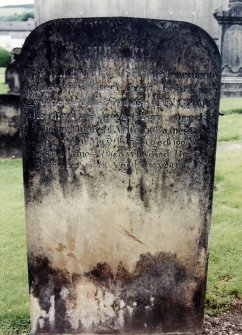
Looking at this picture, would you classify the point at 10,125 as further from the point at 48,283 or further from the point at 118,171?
the point at 118,171

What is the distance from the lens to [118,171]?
322cm

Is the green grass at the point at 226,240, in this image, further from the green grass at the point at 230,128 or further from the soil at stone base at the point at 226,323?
the green grass at the point at 230,128

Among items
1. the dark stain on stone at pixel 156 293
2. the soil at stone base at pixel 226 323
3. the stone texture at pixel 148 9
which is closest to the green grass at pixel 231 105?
the stone texture at pixel 148 9

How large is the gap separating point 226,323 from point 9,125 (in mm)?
6159

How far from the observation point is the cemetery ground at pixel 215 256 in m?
3.74

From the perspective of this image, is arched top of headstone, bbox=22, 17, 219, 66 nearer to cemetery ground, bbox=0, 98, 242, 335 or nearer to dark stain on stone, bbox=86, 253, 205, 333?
dark stain on stone, bbox=86, 253, 205, 333

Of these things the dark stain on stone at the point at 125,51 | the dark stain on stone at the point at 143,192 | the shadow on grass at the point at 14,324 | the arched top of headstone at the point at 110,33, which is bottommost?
the shadow on grass at the point at 14,324

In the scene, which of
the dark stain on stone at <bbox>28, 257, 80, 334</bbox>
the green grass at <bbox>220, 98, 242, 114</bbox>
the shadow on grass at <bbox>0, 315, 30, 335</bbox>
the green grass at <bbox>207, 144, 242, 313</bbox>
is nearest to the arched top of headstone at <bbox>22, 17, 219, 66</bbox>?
the dark stain on stone at <bbox>28, 257, 80, 334</bbox>

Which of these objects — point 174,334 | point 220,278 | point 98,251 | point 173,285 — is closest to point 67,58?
point 98,251

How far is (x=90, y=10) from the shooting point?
19375mm

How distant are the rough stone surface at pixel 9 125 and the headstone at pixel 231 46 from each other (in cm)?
791

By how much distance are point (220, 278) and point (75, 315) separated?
1.51 metres

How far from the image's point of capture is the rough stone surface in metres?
8.43

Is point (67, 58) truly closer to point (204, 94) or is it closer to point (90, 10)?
point (204, 94)
